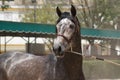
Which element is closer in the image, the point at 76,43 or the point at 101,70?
the point at 76,43

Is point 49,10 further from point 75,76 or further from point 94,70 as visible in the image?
point 75,76

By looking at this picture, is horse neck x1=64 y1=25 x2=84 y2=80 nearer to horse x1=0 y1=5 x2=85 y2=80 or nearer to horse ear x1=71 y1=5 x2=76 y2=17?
horse x1=0 y1=5 x2=85 y2=80

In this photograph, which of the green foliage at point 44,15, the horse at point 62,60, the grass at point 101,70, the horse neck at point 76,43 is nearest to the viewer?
the horse at point 62,60

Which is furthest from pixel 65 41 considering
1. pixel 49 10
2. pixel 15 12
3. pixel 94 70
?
pixel 15 12

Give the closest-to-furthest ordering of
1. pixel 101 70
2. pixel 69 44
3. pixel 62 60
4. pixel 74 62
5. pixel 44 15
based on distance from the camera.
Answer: pixel 69 44, pixel 62 60, pixel 74 62, pixel 101 70, pixel 44 15

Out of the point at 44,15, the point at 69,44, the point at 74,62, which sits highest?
the point at 44,15

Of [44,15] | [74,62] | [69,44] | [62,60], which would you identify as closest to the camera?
[69,44]

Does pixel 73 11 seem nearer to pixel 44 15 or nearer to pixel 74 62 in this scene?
pixel 74 62

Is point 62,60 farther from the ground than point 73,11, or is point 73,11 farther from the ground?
point 73,11

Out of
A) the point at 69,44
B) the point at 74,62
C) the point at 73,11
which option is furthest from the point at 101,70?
the point at 69,44

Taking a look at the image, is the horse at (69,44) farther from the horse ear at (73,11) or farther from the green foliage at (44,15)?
the green foliage at (44,15)

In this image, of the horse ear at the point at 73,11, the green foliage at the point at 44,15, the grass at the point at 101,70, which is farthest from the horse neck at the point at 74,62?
the green foliage at the point at 44,15

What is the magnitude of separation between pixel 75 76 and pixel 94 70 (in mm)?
17250

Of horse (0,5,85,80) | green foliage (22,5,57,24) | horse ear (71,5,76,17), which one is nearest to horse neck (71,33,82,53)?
horse (0,5,85,80)
